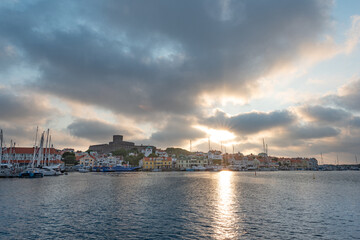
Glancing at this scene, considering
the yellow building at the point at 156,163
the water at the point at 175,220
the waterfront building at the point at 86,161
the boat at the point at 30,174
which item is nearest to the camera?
the water at the point at 175,220

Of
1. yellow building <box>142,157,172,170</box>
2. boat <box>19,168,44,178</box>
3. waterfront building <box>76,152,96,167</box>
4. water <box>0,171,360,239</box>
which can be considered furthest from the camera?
waterfront building <box>76,152,96,167</box>

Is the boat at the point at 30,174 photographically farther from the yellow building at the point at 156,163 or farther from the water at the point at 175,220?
the yellow building at the point at 156,163

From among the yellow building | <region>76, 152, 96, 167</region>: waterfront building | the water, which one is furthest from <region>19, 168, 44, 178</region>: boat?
the yellow building

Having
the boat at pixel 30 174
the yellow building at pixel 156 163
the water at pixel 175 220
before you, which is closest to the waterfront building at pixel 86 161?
the yellow building at pixel 156 163

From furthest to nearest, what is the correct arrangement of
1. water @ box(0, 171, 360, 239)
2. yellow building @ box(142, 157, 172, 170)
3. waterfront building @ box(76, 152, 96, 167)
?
waterfront building @ box(76, 152, 96, 167), yellow building @ box(142, 157, 172, 170), water @ box(0, 171, 360, 239)

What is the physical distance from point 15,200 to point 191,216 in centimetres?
3055

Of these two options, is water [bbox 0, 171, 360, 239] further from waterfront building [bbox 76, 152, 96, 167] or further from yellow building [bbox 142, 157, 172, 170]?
waterfront building [bbox 76, 152, 96, 167]

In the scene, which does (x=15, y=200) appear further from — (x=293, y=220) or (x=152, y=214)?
(x=293, y=220)

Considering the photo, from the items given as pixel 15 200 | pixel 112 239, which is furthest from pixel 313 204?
pixel 15 200

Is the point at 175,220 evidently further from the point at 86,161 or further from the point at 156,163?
the point at 86,161

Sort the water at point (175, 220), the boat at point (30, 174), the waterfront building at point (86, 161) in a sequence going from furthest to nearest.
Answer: the waterfront building at point (86, 161) < the boat at point (30, 174) < the water at point (175, 220)

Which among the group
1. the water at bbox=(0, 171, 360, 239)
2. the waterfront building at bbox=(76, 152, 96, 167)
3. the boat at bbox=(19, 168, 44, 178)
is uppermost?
the waterfront building at bbox=(76, 152, 96, 167)

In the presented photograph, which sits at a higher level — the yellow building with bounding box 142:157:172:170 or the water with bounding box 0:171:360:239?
the yellow building with bounding box 142:157:172:170

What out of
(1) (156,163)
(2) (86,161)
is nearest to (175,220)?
(1) (156,163)
